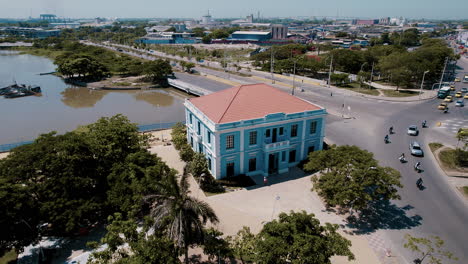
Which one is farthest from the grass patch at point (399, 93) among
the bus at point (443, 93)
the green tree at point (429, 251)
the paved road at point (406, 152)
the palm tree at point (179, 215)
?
the palm tree at point (179, 215)

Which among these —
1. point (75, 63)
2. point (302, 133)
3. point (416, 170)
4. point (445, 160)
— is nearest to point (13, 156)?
point (302, 133)

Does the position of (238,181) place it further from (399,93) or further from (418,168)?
(399,93)

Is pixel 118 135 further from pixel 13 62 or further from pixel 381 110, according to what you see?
pixel 13 62

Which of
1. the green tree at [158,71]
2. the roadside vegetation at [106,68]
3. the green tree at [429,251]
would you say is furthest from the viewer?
the roadside vegetation at [106,68]

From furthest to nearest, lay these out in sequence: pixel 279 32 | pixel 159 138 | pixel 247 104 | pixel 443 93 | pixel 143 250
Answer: pixel 279 32 → pixel 443 93 → pixel 159 138 → pixel 247 104 → pixel 143 250

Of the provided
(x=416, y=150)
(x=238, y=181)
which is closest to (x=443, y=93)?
(x=416, y=150)

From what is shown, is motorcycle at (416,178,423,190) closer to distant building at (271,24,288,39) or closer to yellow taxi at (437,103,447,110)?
yellow taxi at (437,103,447,110)

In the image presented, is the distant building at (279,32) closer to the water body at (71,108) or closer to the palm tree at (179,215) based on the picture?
the water body at (71,108)
